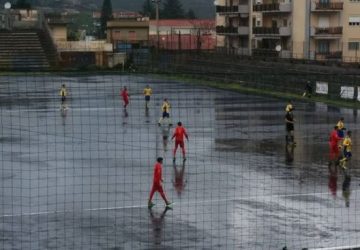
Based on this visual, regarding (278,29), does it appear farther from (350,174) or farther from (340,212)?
(340,212)

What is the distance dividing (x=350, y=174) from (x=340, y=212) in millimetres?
5592

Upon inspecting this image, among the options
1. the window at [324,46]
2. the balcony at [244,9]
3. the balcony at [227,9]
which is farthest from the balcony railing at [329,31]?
the balcony at [227,9]

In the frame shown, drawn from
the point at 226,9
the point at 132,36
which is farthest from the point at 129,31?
the point at 226,9

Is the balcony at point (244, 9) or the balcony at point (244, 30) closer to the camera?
the balcony at point (244, 30)

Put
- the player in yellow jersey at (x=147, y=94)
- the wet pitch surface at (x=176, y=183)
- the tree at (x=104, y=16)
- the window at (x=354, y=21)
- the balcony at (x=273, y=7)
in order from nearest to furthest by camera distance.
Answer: the wet pitch surface at (x=176, y=183)
the player in yellow jersey at (x=147, y=94)
the window at (x=354, y=21)
the balcony at (x=273, y=7)
the tree at (x=104, y=16)

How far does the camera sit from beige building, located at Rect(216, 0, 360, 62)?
66.1m

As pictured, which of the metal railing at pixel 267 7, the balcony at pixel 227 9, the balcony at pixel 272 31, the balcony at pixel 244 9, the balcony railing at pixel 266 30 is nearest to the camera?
the balcony at pixel 272 31

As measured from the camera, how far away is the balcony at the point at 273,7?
230 feet

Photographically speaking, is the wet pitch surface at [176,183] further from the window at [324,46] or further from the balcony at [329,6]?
the window at [324,46]

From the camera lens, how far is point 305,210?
20016 millimetres

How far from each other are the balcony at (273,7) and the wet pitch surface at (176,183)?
91.7 feet

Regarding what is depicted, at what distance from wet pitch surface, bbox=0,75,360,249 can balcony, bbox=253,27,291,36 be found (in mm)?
27110

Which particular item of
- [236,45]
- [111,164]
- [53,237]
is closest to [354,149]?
[111,164]

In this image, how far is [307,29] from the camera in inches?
2665
